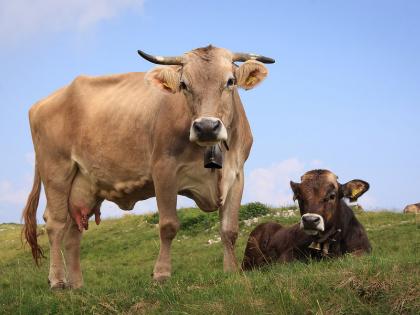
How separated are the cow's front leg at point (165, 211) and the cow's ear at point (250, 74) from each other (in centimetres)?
164

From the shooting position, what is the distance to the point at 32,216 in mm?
12812

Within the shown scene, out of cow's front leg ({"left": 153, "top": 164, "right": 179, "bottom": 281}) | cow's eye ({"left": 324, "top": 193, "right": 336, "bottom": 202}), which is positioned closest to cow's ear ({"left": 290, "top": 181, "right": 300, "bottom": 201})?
cow's eye ({"left": 324, "top": 193, "right": 336, "bottom": 202})

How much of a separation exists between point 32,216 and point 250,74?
587cm

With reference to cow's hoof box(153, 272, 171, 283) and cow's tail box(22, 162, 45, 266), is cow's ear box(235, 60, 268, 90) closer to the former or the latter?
cow's hoof box(153, 272, 171, 283)

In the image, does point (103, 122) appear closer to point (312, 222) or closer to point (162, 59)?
point (162, 59)

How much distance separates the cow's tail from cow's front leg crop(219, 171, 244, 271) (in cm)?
447

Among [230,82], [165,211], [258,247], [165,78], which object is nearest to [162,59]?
[165,78]

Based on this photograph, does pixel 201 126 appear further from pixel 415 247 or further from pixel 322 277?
pixel 415 247

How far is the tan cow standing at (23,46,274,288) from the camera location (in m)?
9.04

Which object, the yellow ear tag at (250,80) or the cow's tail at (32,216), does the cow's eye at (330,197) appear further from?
the cow's tail at (32,216)

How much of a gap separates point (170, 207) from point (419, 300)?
368 cm

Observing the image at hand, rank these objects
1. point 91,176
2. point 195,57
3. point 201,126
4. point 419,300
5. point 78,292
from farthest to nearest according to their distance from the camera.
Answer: point 91,176
point 78,292
point 195,57
point 201,126
point 419,300

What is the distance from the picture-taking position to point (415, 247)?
15891mm

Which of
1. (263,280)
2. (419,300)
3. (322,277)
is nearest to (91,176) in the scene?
(263,280)
